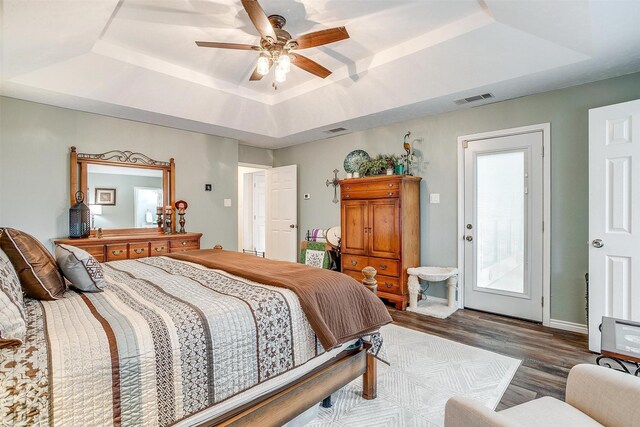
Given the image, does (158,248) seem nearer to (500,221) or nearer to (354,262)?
(354,262)

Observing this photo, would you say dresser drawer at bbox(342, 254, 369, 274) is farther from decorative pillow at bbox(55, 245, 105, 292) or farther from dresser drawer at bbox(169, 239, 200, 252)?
decorative pillow at bbox(55, 245, 105, 292)

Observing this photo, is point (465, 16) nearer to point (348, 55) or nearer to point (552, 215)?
point (348, 55)

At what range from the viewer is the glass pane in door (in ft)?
11.8

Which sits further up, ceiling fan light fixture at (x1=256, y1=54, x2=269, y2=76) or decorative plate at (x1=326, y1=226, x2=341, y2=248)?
ceiling fan light fixture at (x1=256, y1=54, x2=269, y2=76)

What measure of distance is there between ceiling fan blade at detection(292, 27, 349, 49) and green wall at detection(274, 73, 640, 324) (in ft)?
7.21

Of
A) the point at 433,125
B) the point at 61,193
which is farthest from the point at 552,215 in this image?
the point at 61,193

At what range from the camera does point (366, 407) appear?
198cm

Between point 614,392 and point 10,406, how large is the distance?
198 centimetres

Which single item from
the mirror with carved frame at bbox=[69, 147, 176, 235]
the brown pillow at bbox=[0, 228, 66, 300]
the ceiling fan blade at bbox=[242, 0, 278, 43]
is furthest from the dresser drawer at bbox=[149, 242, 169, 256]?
the ceiling fan blade at bbox=[242, 0, 278, 43]

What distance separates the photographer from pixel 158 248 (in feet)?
13.7

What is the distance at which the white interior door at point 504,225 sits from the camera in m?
3.47

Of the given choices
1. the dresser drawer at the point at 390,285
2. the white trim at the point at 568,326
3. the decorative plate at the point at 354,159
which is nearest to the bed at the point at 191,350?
the dresser drawer at the point at 390,285

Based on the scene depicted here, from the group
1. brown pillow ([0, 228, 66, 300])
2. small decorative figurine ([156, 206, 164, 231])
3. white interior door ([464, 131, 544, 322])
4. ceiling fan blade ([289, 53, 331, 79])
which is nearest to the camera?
brown pillow ([0, 228, 66, 300])

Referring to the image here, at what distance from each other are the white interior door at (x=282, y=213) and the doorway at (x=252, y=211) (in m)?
1.63
